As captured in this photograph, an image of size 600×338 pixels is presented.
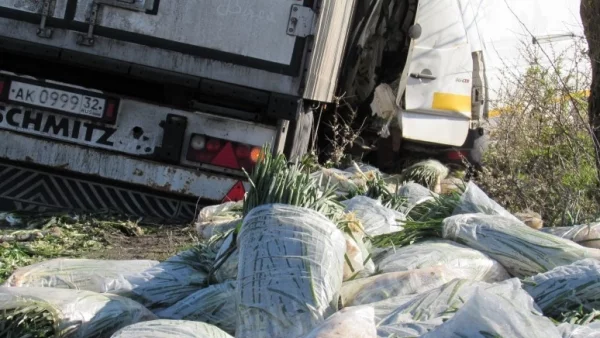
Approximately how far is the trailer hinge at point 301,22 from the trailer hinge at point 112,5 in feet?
2.53

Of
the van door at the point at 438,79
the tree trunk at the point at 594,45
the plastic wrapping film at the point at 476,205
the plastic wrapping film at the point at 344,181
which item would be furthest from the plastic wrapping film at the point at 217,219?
the van door at the point at 438,79

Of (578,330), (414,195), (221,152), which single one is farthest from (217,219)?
(578,330)

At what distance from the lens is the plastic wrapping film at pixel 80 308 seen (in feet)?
10.1

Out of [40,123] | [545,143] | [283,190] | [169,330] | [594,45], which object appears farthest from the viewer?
[545,143]

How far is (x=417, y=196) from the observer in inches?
218

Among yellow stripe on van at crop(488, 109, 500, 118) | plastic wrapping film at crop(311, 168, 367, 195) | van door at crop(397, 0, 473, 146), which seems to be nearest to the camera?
plastic wrapping film at crop(311, 168, 367, 195)

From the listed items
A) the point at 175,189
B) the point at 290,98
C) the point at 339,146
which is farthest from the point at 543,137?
the point at 175,189

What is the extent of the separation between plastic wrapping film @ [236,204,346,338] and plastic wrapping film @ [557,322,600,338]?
0.70 metres

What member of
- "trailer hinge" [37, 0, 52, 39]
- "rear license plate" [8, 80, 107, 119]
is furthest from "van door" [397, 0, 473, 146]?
"trailer hinge" [37, 0, 52, 39]

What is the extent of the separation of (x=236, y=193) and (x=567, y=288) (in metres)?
3.02

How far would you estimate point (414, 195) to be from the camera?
5.55 meters

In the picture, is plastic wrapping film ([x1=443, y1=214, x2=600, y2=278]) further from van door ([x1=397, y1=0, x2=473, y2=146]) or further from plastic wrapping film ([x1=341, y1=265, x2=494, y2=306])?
van door ([x1=397, y1=0, x2=473, y2=146])

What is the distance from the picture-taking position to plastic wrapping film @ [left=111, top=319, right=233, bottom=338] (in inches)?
110

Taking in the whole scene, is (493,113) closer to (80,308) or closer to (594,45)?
(594,45)
